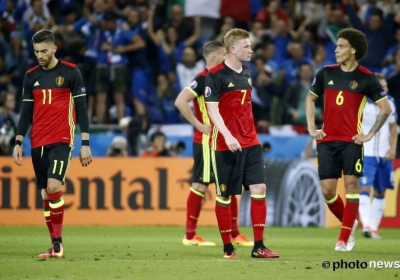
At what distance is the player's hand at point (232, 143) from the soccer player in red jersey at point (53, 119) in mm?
1639

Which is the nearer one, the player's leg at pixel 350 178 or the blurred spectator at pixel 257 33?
the player's leg at pixel 350 178

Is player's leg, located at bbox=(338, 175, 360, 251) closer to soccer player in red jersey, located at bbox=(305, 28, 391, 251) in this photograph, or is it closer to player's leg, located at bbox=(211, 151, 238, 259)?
soccer player in red jersey, located at bbox=(305, 28, 391, 251)

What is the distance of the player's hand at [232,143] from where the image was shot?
996 centimetres

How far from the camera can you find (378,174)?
15070mm

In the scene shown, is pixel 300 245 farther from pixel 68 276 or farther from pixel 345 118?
pixel 68 276

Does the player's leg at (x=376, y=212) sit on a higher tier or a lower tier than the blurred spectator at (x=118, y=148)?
lower

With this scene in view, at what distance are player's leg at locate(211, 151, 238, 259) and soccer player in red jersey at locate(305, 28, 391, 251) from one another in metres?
1.43

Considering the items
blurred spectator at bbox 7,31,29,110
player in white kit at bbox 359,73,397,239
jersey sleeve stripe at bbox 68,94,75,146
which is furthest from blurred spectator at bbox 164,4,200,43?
jersey sleeve stripe at bbox 68,94,75,146

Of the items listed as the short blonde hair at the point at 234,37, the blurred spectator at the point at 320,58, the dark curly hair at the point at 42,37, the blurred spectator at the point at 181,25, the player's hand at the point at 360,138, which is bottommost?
the player's hand at the point at 360,138

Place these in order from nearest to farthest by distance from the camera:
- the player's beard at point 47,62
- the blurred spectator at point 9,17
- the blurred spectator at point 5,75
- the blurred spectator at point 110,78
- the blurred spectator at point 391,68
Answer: the player's beard at point 47,62 → the blurred spectator at point 391,68 → the blurred spectator at point 110,78 → the blurred spectator at point 5,75 → the blurred spectator at point 9,17

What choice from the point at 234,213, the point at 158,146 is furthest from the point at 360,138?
the point at 158,146

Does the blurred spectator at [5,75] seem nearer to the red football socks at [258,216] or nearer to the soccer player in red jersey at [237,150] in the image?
the soccer player in red jersey at [237,150]

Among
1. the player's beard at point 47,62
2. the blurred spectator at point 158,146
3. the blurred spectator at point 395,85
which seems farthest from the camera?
the blurred spectator at point 395,85

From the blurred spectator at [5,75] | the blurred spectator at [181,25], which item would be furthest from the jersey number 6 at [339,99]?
the blurred spectator at [5,75]
